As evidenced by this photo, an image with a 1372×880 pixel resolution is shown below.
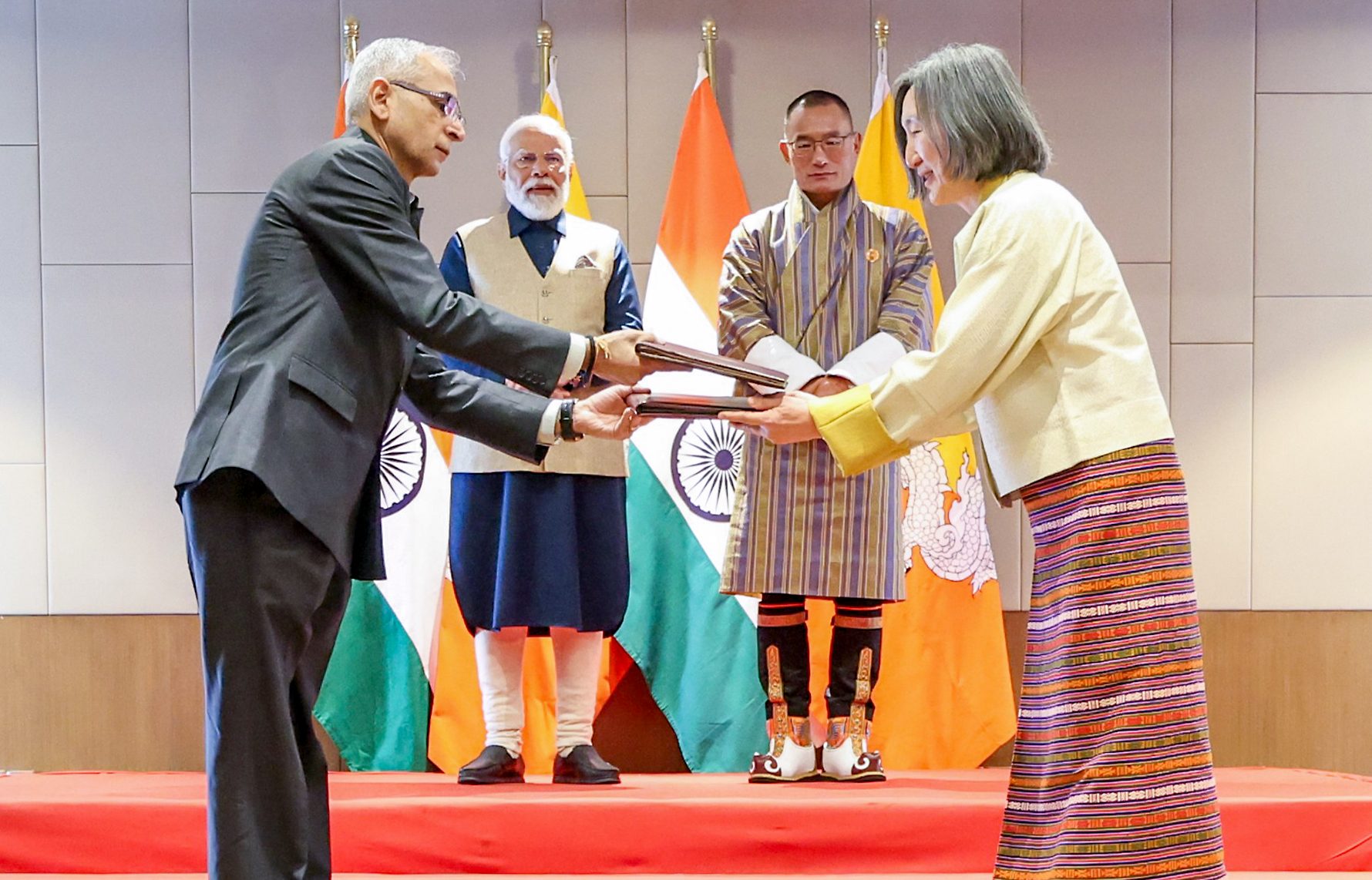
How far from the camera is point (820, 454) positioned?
3.18 metres

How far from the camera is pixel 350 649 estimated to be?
3750 millimetres

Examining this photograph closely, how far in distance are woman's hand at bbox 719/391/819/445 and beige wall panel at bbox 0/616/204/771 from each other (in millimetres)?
2433

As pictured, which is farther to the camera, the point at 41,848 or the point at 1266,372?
the point at 1266,372

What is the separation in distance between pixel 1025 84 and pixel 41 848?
11.0 ft

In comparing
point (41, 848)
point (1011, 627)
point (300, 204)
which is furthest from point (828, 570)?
point (41, 848)

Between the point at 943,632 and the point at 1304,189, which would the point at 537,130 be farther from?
the point at 1304,189

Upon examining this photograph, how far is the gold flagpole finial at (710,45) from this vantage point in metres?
3.89

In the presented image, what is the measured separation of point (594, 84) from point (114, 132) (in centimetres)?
146

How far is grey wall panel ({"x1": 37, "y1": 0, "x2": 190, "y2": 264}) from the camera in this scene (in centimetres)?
398

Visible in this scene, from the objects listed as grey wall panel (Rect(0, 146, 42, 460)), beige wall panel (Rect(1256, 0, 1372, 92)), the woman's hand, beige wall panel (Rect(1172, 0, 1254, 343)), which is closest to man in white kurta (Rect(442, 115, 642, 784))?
the woman's hand

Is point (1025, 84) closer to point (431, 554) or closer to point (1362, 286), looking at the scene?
point (1362, 286)

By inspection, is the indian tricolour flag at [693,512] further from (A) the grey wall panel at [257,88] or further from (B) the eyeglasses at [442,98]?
(B) the eyeglasses at [442,98]

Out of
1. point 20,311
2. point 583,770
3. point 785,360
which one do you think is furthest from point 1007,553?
point 20,311

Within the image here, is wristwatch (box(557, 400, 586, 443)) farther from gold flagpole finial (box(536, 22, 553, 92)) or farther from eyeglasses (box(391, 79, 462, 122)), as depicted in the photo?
gold flagpole finial (box(536, 22, 553, 92))
